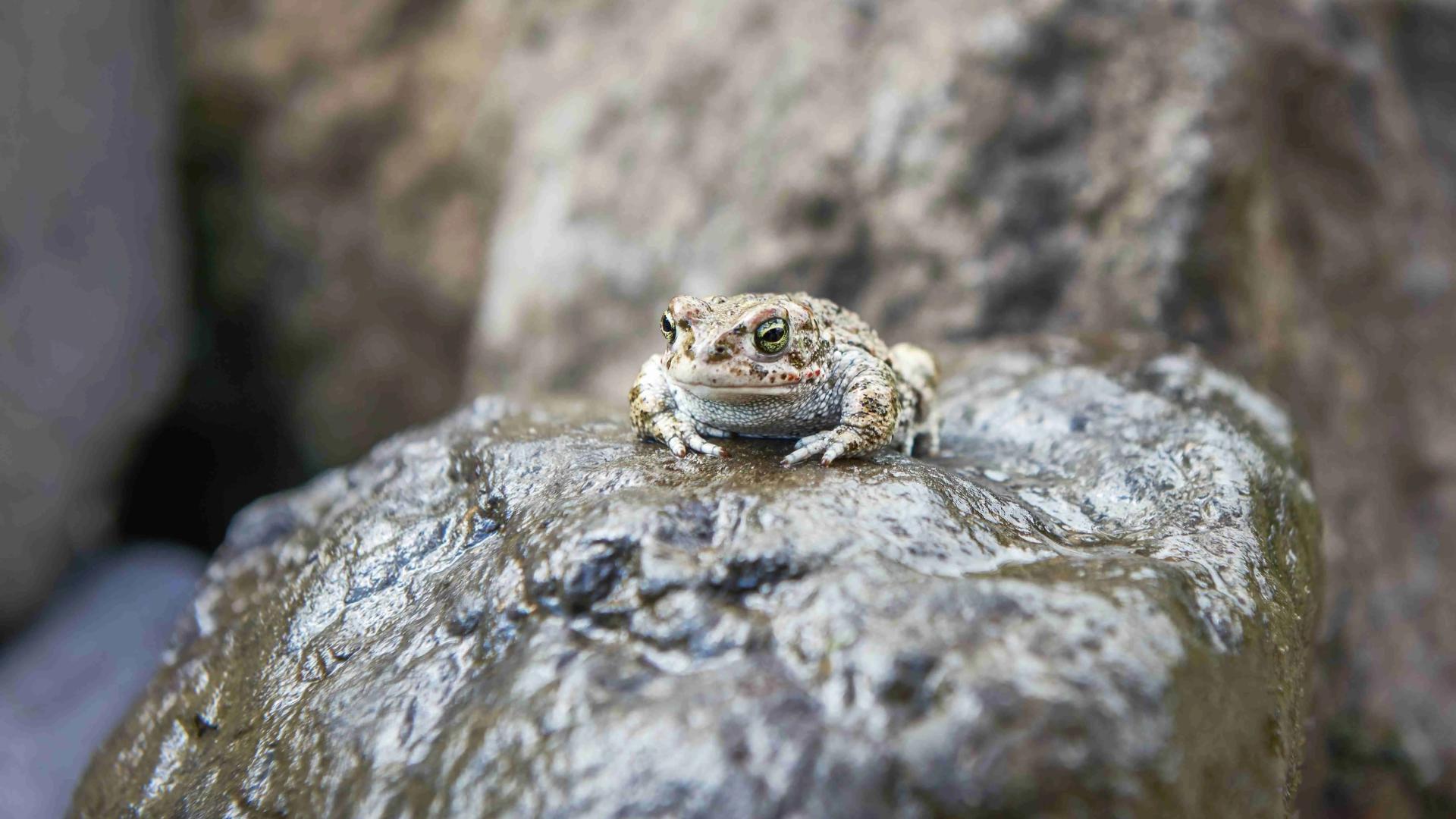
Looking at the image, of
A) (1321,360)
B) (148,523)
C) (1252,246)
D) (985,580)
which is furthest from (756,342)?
(148,523)

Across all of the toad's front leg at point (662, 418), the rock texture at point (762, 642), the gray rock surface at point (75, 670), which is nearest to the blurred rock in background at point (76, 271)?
the gray rock surface at point (75, 670)

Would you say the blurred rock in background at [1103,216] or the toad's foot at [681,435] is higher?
→ the blurred rock in background at [1103,216]

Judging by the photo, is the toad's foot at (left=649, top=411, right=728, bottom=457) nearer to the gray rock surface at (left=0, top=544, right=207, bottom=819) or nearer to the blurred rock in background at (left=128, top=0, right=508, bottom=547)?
the gray rock surface at (left=0, top=544, right=207, bottom=819)

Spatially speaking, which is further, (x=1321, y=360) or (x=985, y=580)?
(x=1321, y=360)

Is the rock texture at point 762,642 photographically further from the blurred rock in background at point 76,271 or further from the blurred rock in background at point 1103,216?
the blurred rock in background at point 76,271

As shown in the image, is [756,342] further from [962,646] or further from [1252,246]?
[1252,246]

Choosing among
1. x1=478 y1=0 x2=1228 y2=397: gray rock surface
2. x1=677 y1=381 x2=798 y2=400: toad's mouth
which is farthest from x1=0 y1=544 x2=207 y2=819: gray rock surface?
x1=677 y1=381 x2=798 y2=400: toad's mouth
